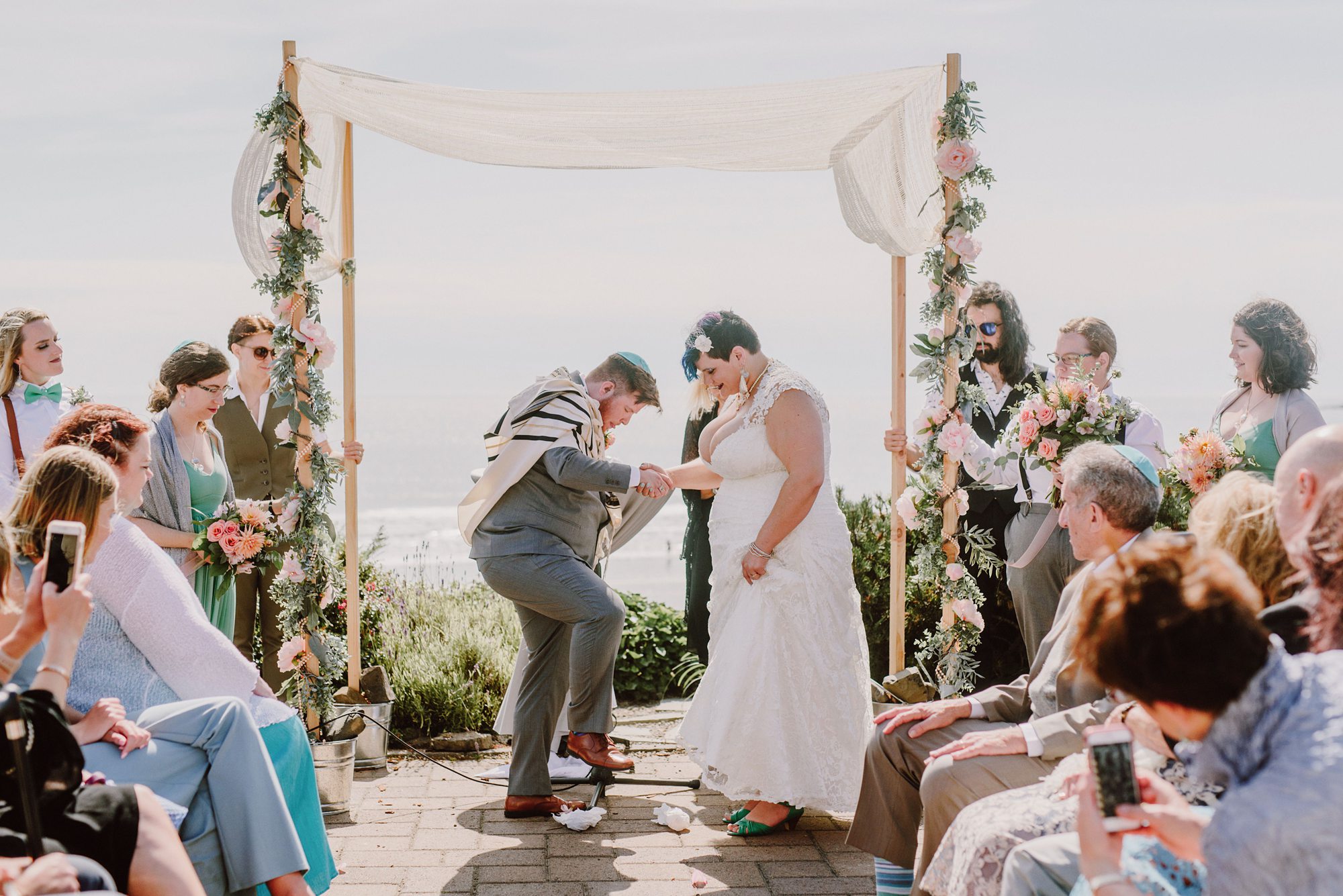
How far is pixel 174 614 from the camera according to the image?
3.39m

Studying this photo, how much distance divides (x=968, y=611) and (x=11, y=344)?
4.30 m

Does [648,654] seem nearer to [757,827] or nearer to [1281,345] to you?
→ [757,827]

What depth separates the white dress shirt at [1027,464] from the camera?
4.99m

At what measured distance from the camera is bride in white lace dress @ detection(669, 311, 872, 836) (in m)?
4.78

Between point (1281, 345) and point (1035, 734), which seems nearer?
point (1035, 734)

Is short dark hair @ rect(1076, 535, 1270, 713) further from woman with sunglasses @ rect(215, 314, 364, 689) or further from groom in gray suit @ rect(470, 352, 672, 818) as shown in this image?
woman with sunglasses @ rect(215, 314, 364, 689)

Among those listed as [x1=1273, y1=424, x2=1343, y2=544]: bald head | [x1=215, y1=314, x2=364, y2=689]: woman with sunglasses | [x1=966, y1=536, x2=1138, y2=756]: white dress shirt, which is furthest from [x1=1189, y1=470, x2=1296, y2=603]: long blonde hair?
[x1=215, y1=314, x2=364, y2=689]: woman with sunglasses

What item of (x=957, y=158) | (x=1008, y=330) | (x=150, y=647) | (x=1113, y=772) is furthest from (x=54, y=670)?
(x=1008, y=330)

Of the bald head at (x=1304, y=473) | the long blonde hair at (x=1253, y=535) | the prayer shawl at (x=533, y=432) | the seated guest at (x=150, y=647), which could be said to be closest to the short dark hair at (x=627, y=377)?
the prayer shawl at (x=533, y=432)

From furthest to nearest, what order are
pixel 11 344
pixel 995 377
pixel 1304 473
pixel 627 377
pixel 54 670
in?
pixel 995 377
pixel 627 377
pixel 11 344
pixel 54 670
pixel 1304 473

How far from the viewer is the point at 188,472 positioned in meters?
5.18

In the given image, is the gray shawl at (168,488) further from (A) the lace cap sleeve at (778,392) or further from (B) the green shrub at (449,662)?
(A) the lace cap sleeve at (778,392)

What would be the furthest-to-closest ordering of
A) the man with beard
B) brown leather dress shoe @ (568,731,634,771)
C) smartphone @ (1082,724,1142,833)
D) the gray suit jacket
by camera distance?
the man with beard → brown leather dress shoe @ (568,731,634,771) → the gray suit jacket → smartphone @ (1082,724,1142,833)

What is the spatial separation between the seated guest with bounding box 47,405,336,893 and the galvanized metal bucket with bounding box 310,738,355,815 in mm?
1424
